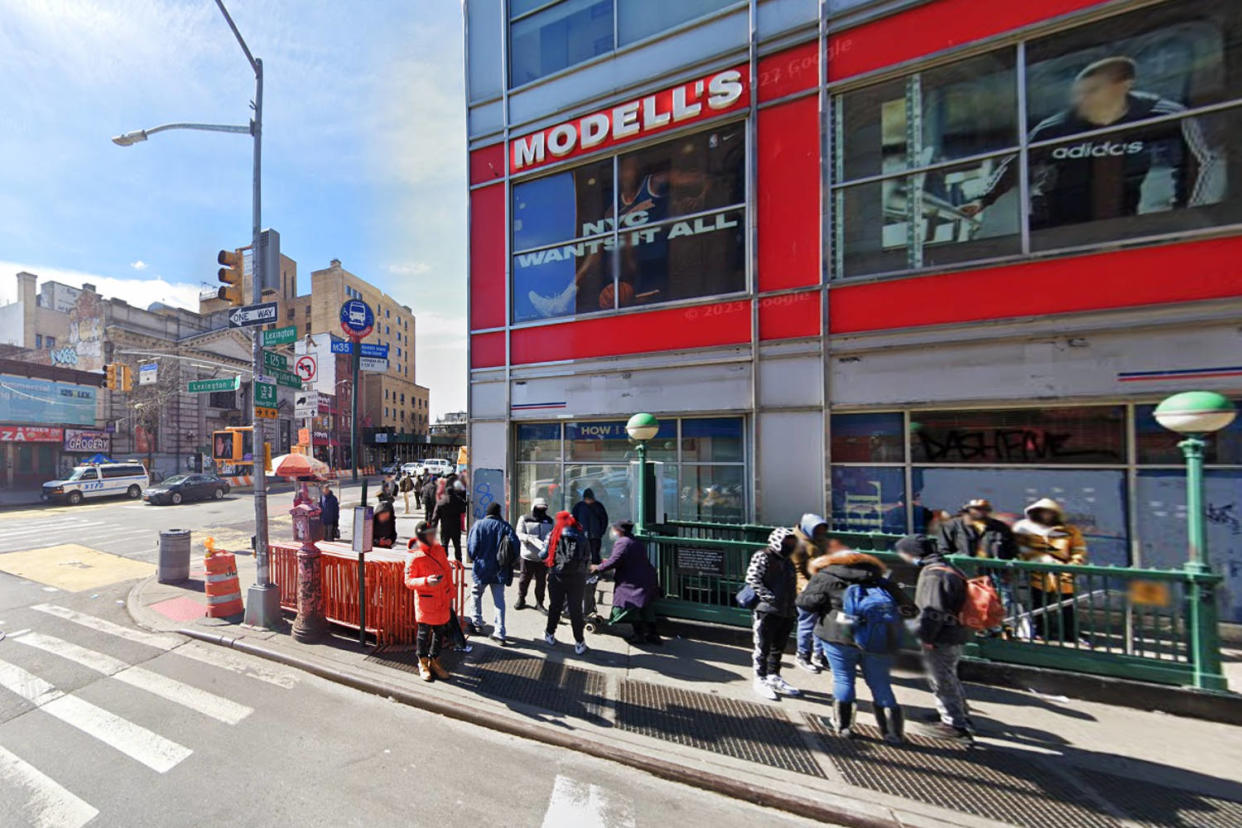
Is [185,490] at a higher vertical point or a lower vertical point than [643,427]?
lower

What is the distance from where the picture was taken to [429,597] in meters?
5.11

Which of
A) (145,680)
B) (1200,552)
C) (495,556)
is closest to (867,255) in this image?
(1200,552)

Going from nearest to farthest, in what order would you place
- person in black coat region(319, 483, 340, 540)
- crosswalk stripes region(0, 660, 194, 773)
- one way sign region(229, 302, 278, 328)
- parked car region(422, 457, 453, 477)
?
crosswalk stripes region(0, 660, 194, 773), one way sign region(229, 302, 278, 328), person in black coat region(319, 483, 340, 540), parked car region(422, 457, 453, 477)

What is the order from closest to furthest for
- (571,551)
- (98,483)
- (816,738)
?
(816,738)
(571,551)
(98,483)

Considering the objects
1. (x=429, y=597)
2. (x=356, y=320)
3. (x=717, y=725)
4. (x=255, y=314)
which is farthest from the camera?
(x=356, y=320)

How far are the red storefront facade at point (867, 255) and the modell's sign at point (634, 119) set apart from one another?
0.15ft

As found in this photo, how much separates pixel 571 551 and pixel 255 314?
5.76m

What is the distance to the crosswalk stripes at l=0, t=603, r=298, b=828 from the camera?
3355mm

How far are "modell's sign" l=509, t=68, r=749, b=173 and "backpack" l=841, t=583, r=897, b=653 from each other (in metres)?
8.18

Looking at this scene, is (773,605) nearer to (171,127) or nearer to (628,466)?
(628,466)

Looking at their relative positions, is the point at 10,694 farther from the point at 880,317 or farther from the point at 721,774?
the point at 880,317

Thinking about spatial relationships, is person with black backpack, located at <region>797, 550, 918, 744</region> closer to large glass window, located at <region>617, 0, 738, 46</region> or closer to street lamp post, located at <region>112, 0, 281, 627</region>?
street lamp post, located at <region>112, 0, 281, 627</region>

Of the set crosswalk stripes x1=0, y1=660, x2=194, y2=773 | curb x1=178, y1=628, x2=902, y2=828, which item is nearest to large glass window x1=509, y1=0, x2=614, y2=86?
curb x1=178, y1=628, x2=902, y2=828

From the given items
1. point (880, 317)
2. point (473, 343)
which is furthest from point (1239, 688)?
point (473, 343)
